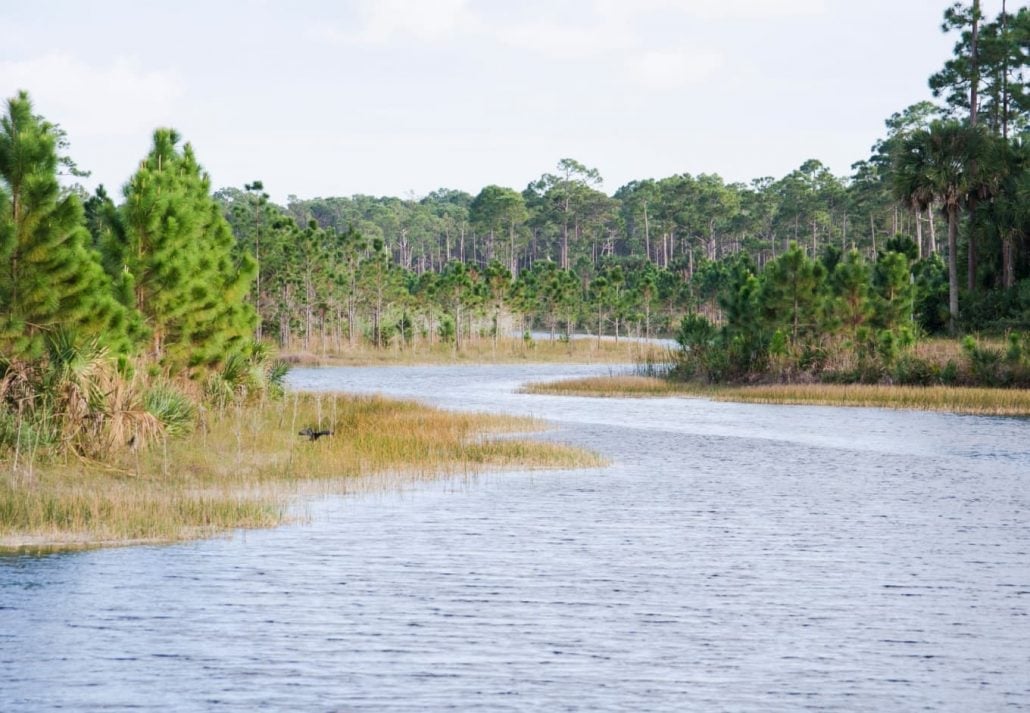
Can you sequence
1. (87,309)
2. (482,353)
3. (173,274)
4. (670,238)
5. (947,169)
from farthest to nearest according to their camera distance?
(670,238) < (482,353) < (947,169) < (173,274) < (87,309)

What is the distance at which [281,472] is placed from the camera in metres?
25.6

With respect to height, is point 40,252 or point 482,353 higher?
point 40,252

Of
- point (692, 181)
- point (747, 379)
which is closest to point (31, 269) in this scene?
point (747, 379)

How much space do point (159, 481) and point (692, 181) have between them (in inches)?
5414

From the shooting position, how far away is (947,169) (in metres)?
62.8

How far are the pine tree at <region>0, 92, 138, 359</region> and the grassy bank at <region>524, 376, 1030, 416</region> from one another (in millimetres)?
31590

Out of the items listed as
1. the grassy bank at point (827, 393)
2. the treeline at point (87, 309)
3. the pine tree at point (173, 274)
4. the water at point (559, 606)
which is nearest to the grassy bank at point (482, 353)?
the grassy bank at point (827, 393)

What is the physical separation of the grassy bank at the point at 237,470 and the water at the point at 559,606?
109 cm

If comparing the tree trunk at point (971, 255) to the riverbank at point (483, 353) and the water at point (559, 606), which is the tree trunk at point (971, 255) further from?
the water at point (559, 606)

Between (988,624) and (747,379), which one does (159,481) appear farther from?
(747,379)

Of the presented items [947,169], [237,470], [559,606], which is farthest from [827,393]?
[559,606]

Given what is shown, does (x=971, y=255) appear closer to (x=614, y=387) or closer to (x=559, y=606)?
(x=614, y=387)

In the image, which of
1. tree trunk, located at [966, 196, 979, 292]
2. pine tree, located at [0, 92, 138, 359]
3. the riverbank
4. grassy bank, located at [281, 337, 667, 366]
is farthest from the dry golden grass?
pine tree, located at [0, 92, 138, 359]

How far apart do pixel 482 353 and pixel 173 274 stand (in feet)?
216
